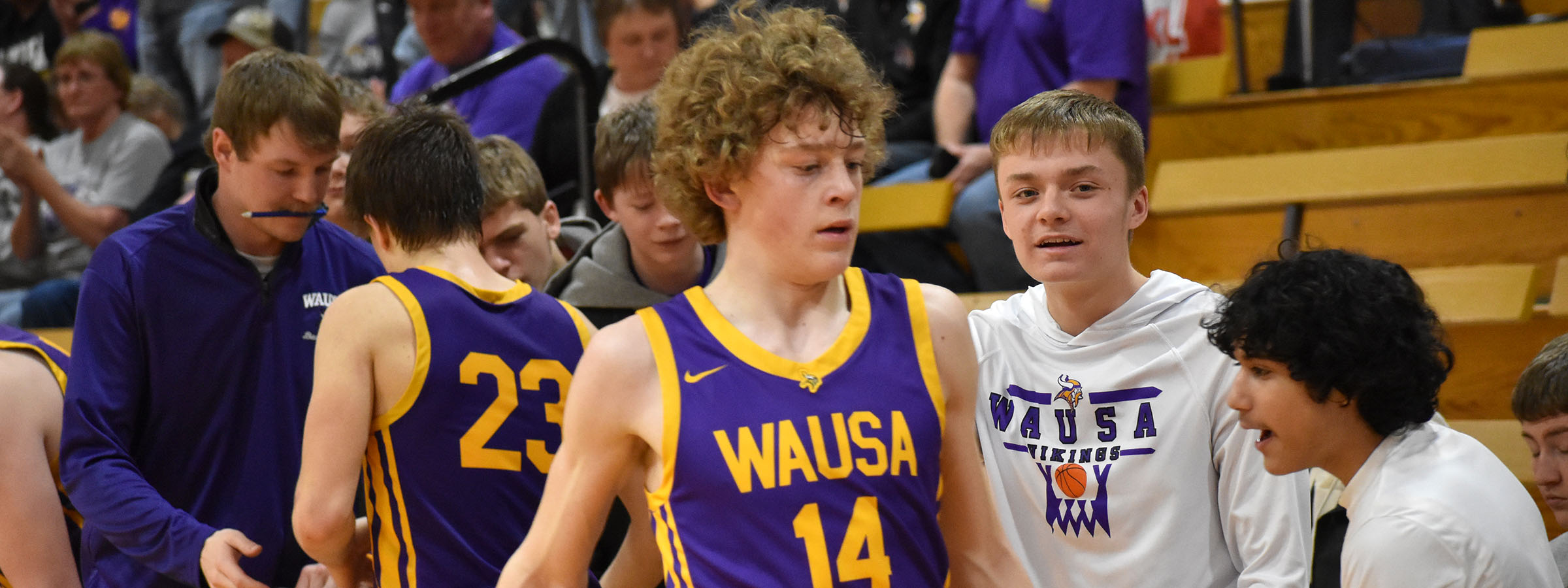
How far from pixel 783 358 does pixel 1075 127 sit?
0.89 metres

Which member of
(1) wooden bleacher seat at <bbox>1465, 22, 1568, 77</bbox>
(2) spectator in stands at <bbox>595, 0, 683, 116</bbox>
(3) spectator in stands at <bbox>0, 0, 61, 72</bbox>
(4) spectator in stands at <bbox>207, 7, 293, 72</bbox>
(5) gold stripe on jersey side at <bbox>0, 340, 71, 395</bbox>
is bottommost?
(1) wooden bleacher seat at <bbox>1465, 22, 1568, 77</bbox>

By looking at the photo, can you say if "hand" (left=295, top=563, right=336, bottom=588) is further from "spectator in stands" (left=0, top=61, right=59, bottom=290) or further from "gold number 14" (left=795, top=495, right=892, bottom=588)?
"spectator in stands" (left=0, top=61, right=59, bottom=290)

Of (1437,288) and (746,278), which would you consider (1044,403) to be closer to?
(746,278)

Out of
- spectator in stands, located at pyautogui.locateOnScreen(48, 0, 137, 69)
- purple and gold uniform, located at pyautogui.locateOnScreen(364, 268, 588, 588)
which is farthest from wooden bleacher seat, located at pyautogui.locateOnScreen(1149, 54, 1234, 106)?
spectator in stands, located at pyautogui.locateOnScreen(48, 0, 137, 69)

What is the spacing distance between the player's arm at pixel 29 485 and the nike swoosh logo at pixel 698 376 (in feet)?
5.62

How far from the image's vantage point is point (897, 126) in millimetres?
5609

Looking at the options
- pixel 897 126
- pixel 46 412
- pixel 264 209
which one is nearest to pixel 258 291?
pixel 264 209

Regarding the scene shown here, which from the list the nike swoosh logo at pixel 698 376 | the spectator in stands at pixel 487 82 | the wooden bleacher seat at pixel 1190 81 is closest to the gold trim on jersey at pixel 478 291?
the nike swoosh logo at pixel 698 376

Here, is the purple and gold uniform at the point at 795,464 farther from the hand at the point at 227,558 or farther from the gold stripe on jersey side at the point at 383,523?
the hand at the point at 227,558

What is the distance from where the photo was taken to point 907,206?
4695 millimetres

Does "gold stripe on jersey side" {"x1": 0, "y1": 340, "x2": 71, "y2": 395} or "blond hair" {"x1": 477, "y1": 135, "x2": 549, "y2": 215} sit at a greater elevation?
"blond hair" {"x1": 477, "y1": 135, "x2": 549, "y2": 215}

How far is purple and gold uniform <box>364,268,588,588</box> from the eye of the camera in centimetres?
224

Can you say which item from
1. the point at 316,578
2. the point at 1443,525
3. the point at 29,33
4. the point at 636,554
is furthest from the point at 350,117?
the point at 29,33

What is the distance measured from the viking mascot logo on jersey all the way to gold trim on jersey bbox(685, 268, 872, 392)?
66 cm
